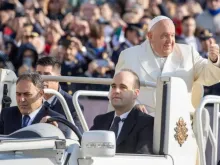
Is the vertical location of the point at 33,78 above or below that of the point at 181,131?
above

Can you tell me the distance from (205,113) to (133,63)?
3.63ft

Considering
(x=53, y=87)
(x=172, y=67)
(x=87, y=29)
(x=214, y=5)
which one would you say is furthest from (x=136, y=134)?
(x=214, y=5)

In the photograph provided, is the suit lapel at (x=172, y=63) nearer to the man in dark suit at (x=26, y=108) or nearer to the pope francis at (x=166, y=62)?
the pope francis at (x=166, y=62)

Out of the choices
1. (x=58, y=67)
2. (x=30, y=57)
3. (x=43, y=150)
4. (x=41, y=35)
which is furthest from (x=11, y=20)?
(x=43, y=150)

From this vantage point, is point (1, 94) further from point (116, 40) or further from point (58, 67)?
→ point (116, 40)

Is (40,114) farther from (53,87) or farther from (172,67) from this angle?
(172,67)

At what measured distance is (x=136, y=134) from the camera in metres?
7.66

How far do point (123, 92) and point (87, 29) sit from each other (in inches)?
370

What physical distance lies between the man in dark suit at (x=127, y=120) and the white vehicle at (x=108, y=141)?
19 centimetres

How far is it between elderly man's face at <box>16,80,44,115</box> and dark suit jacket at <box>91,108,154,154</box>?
3.09 ft

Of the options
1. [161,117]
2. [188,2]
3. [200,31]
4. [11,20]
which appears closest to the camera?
[161,117]

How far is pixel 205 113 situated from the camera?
28.6 feet

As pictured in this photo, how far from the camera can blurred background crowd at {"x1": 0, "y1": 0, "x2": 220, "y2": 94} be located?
14883mm

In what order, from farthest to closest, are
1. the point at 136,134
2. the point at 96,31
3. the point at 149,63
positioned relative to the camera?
the point at 96,31 → the point at 149,63 → the point at 136,134
